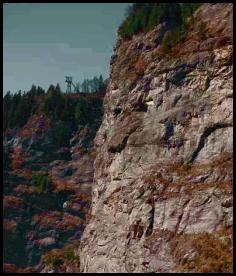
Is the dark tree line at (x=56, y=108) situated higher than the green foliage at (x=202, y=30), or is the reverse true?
the green foliage at (x=202, y=30)

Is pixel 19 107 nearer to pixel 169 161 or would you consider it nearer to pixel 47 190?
pixel 47 190

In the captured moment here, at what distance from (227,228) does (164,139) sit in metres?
17.6

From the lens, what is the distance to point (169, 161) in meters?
57.1

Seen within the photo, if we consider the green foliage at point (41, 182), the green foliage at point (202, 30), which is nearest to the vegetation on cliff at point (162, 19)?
the green foliage at point (202, 30)

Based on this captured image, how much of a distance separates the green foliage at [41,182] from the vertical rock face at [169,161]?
43.4 m

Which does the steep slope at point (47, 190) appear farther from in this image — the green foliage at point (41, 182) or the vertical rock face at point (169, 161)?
the vertical rock face at point (169, 161)

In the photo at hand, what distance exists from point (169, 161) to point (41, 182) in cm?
6487

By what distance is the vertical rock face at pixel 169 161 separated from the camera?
48281mm

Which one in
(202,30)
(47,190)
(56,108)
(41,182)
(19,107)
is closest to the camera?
(202,30)

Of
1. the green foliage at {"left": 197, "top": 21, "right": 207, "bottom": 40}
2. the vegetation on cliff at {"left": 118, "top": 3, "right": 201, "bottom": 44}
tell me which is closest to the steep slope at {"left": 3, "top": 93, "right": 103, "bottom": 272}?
the vegetation on cliff at {"left": 118, "top": 3, "right": 201, "bottom": 44}

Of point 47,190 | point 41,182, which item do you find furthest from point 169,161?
point 41,182

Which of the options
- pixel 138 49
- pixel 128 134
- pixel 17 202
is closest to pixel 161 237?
pixel 128 134

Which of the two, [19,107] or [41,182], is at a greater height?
[19,107]

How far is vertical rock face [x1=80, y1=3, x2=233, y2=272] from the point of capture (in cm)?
4828
